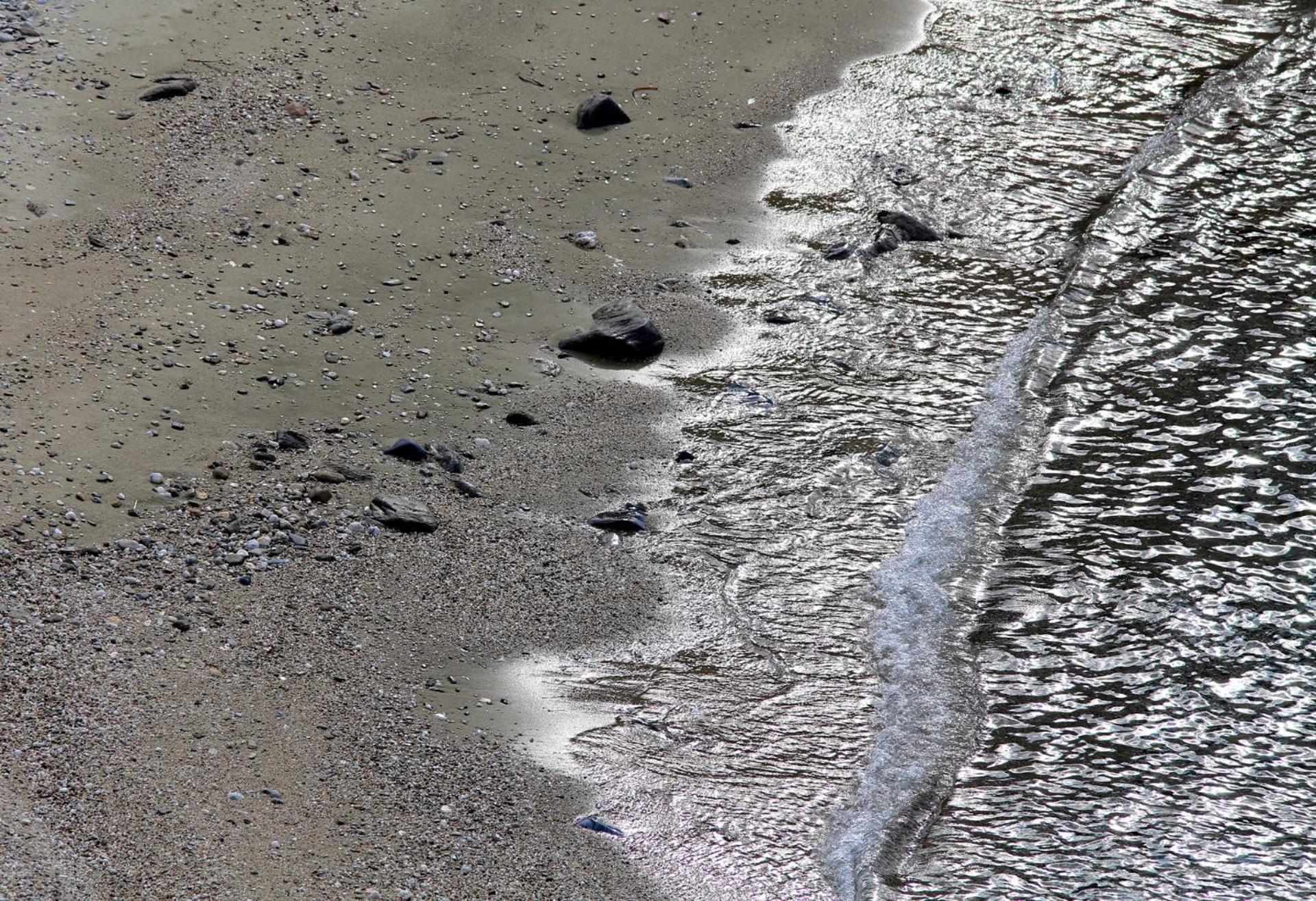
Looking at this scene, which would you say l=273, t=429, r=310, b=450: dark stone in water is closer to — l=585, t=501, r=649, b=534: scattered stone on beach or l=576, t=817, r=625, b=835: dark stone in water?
l=585, t=501, r=649, b=534: scattered stone on beach

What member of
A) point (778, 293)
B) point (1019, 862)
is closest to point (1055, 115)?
point (778, 293)

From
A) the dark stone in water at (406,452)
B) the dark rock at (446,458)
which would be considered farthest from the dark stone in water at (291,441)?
the dark rock at (446,458)

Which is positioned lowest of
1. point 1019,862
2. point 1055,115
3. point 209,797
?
point 1019,862

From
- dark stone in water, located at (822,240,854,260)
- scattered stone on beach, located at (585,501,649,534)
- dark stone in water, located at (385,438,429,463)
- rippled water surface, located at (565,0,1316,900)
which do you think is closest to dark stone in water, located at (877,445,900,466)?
rippled water surface, located at (565,0,1316,900)

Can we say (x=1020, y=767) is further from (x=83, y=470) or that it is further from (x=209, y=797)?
(x=83, y=470)

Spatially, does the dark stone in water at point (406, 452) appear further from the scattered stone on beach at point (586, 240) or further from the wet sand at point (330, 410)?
the scattered stone on beach at point (586, 240)
